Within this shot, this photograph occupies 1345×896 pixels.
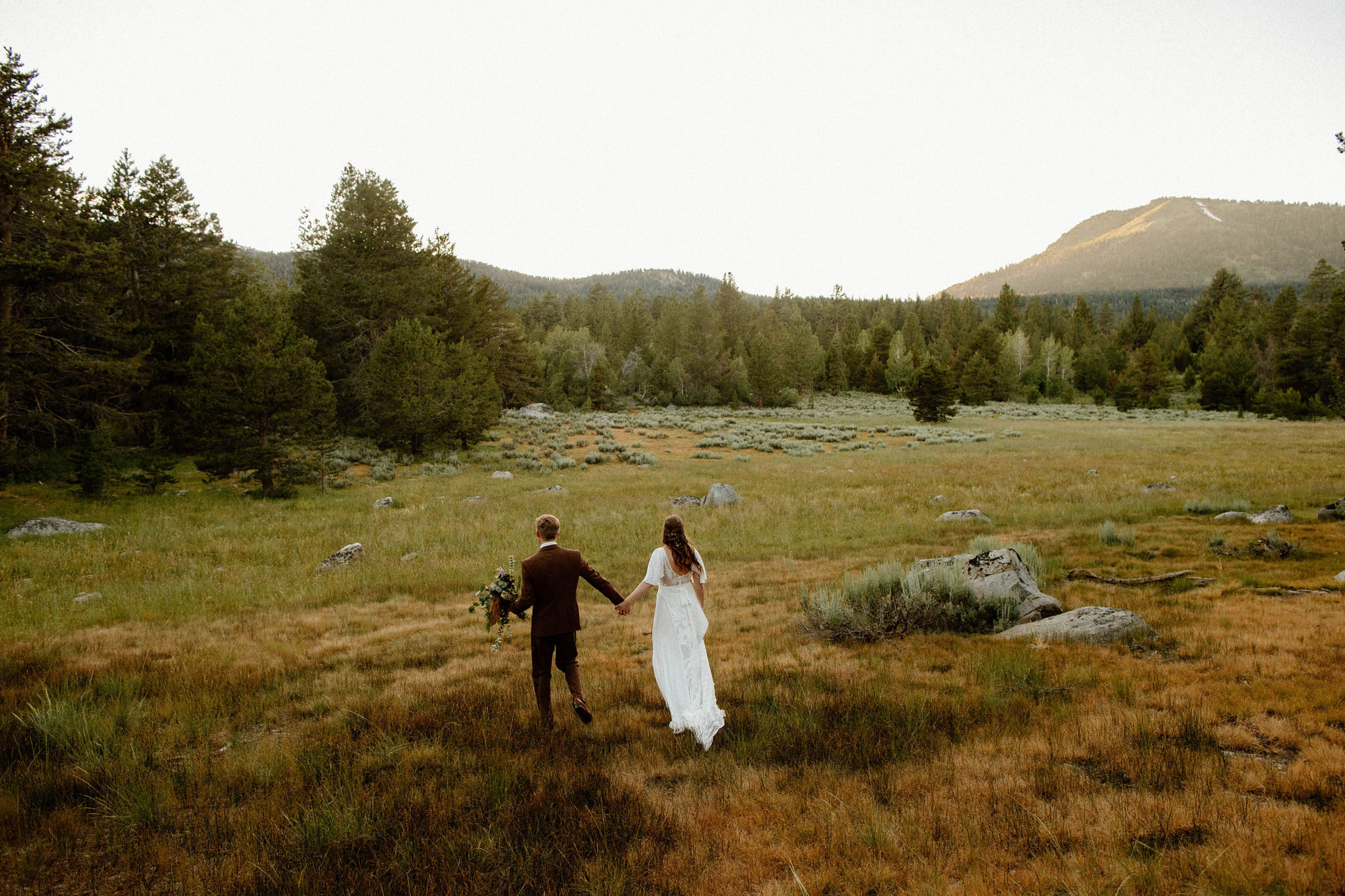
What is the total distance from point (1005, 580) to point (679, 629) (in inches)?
206

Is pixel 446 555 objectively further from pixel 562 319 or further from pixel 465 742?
pixel 562 319

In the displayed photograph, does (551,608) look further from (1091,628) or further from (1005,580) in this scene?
(1005,580)

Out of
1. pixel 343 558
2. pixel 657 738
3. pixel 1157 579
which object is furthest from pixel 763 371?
pixel 657 738

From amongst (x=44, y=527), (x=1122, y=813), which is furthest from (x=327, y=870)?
(x=44, y=527)

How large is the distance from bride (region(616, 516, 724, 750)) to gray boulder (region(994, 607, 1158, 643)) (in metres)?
4.17

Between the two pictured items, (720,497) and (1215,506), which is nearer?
(1215,506)

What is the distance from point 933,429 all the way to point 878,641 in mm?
38737

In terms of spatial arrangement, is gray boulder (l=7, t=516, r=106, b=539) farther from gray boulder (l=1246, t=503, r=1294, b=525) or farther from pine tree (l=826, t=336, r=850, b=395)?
pine tree (l=826, t=336, r=850, b=395)

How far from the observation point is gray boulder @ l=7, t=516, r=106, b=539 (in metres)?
13.9

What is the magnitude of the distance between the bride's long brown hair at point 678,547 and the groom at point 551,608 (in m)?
0.65

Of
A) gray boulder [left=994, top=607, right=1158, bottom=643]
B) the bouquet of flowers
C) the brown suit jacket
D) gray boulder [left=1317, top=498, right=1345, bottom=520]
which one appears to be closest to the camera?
the brown suit jacket

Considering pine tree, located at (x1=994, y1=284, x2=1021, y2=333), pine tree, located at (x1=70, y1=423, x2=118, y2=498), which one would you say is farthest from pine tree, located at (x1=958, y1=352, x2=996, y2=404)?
pine tree, located at (x1=70, y1=423, x2=118, y2=498)

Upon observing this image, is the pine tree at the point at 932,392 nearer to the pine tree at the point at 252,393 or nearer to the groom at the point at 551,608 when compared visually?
the pine tree at the point at 252,393

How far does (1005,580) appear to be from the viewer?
8.09m
